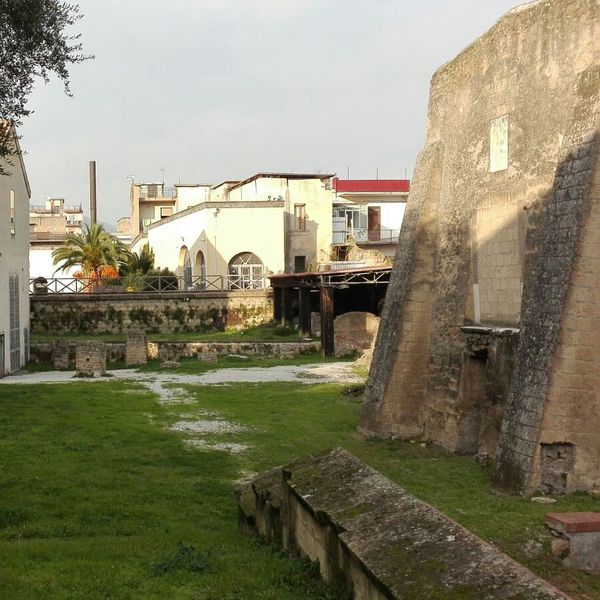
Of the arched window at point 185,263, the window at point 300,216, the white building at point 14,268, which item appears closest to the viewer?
the white building at point 14,268

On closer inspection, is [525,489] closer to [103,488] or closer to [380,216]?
[103,488]

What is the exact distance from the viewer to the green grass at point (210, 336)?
37.0 metres

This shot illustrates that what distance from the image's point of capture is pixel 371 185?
5834 centimetres

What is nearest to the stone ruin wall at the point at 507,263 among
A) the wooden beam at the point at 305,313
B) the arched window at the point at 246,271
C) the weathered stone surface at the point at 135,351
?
the weathered stone surface at the point at 135,351

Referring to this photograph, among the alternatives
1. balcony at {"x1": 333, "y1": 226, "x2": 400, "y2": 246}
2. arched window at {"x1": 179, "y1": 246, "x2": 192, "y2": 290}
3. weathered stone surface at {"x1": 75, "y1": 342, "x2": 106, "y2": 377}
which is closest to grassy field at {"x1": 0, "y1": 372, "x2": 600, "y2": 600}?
weathered stone surface at {"x1": 75, "y1": 342, "x2": 106, "y2": 377}

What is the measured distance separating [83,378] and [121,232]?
68.3 metres

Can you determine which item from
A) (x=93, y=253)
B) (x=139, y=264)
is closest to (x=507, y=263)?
(x=93, y=253)

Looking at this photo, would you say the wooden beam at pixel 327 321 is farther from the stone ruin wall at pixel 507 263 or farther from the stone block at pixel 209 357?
the stone ruin wall at pixel 507 263

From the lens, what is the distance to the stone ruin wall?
1094 centimetres

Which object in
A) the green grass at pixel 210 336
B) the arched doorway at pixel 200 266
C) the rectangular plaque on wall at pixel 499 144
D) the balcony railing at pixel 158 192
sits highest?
the balcony railing at pixel 158 192

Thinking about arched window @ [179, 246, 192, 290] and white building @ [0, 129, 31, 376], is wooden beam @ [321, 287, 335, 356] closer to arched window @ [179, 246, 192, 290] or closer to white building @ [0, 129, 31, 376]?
white building @ [0, 129, 31, 376]

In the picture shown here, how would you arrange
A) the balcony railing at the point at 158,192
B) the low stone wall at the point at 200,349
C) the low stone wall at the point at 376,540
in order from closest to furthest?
the low stone wall at the point at 376,540, the low stone wall at the point at 200,349, the balcony railing at the point at 158,192

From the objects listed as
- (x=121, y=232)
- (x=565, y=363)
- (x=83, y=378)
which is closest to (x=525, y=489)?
(x=565, y=363)

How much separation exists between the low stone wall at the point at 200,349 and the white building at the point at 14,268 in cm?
90
